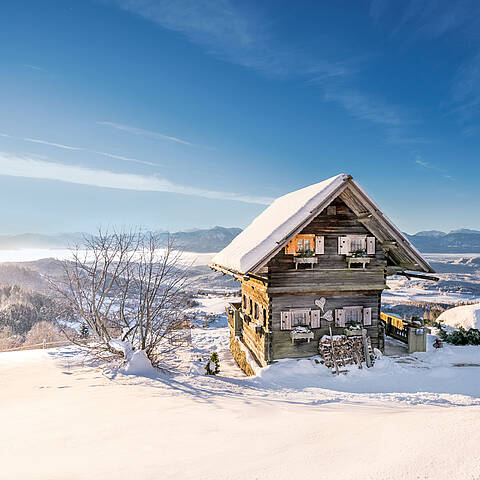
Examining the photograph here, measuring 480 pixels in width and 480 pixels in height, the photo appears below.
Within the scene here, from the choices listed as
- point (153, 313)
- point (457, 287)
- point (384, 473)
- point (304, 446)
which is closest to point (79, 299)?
point (153, 313)

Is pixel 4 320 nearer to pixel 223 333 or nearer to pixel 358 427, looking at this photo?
pixel 223 333

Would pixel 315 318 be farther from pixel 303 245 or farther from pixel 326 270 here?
pixel 303 245

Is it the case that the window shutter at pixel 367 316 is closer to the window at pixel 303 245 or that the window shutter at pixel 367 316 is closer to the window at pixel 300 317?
the window at pixel 300 317

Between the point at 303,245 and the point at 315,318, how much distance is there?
341 centimetres

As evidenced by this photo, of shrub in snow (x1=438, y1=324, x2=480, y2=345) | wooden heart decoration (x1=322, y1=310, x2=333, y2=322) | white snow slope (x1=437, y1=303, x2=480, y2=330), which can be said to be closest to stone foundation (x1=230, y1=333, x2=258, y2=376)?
wooden heart decoration (x1=322, y1=310, x2=333, y2=322)

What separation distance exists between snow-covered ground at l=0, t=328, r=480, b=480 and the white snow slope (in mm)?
11871

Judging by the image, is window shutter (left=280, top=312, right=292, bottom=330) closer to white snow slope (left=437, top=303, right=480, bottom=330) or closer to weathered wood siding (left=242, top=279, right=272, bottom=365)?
weathered wood siding (left=242, top=279, right=272, bottom=365)

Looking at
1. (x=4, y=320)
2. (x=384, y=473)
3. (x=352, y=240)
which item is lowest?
(x=4, y=320)

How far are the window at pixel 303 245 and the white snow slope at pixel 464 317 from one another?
1568cm

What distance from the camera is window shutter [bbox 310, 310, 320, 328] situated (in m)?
14.6

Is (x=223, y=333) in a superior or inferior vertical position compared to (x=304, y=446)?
inferior

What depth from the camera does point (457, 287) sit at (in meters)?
49.0

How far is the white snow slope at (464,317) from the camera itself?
22127 mm

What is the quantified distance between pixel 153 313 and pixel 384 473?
37.7ft
